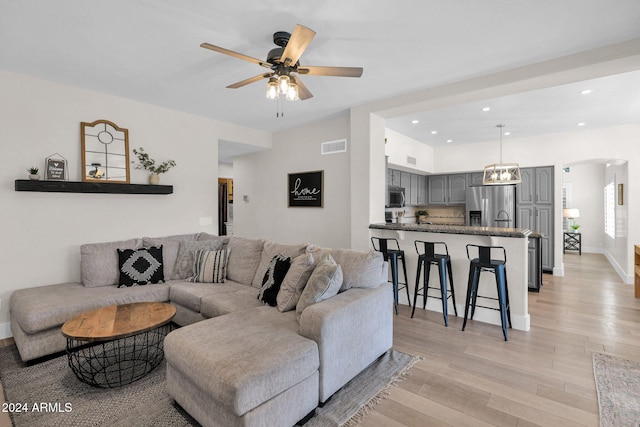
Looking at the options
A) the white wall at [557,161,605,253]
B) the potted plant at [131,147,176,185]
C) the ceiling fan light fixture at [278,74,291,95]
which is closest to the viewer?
the ceiling fan light fixture at [278,74,291,95]

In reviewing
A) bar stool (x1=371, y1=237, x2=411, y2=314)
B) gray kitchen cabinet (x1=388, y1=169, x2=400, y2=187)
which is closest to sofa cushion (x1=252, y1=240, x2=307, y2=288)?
bar stool (x1=371, y1=237, x2=411, y2=314)

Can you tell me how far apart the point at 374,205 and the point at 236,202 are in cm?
329

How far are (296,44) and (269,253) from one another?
82.8 inches

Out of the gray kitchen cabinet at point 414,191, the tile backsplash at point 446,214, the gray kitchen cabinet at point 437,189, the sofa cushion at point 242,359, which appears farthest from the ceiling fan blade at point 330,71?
the tile backsplash at point 446,214

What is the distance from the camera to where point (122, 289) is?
3.22 meters

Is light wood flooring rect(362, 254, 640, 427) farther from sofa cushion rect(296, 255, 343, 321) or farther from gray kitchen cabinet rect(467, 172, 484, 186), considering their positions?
gray kitchen cabinet rect(467, 172, 484, 186)

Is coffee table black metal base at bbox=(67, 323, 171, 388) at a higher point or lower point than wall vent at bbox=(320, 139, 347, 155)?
lower

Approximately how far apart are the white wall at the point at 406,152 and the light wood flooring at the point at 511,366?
2.83 metres

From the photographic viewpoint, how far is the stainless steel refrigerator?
6207 millimetres

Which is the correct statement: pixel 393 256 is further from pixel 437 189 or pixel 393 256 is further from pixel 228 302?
pixel 437 189

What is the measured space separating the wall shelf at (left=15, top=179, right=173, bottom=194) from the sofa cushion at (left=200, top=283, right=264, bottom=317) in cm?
183

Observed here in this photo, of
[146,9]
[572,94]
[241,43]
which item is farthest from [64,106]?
[572,94]

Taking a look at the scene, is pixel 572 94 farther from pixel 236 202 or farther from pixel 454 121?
pixel 236 202

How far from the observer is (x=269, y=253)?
3.40 meters
